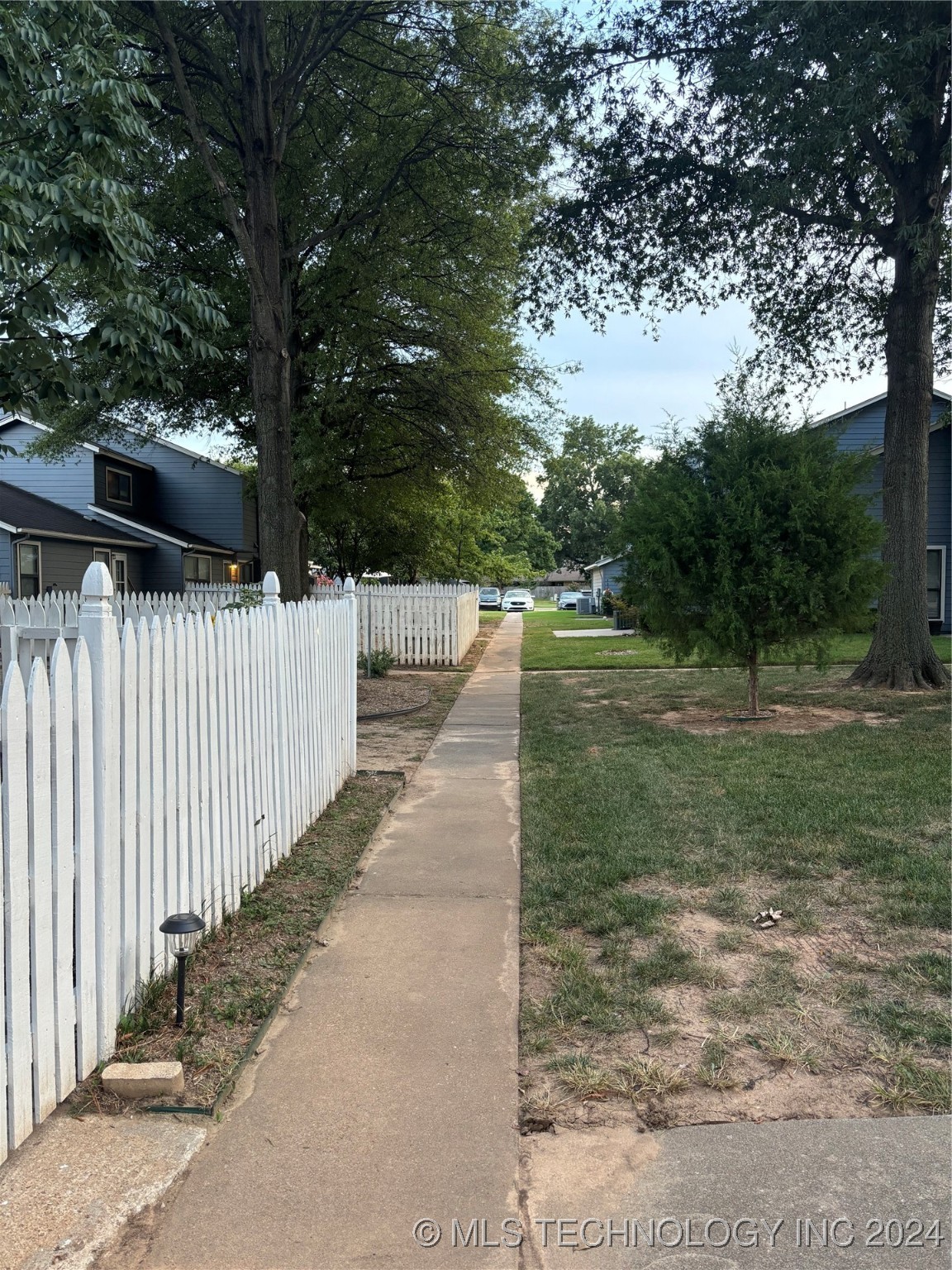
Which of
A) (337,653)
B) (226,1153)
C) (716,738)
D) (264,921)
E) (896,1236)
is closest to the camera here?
(896,1236)

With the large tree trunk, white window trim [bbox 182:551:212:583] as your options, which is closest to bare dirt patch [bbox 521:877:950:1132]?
the large tree trunk

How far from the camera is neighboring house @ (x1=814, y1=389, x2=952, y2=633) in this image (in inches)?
947

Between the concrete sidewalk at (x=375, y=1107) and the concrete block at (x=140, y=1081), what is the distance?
0.78 feet

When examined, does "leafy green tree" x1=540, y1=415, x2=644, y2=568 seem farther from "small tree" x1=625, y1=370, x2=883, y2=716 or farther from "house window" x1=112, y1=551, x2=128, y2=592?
"small tree" x1=625, y1=370, x2=883, y2=716

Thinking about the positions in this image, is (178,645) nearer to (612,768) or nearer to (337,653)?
(337,653)

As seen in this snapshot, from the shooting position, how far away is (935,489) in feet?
79.9

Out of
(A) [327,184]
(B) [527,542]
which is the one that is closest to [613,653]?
(A) [327,184]

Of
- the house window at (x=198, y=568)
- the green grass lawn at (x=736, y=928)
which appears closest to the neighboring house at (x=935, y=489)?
the green grass lawn at (x=736, y=928)

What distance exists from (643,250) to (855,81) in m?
5.59

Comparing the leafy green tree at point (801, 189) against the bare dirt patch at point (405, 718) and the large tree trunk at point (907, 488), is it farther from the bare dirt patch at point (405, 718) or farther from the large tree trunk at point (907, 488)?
the bare dirt patch at point (405, 718)

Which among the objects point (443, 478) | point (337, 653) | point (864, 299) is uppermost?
point (864, 299)

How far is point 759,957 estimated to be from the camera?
13.5 ft

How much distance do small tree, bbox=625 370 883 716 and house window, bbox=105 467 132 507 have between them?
70.9ft

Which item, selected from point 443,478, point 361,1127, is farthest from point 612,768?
point 443,478
